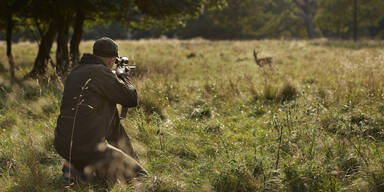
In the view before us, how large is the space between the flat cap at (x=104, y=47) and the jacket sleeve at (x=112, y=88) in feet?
0.68

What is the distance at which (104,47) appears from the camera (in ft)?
11.5

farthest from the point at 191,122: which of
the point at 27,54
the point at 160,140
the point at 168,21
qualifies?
the point at 27,54

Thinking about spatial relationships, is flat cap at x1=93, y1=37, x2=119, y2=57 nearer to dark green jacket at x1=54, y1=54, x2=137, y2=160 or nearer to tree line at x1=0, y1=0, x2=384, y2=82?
dark green jacket at x1=54, y1=54, x2=137, y2=160

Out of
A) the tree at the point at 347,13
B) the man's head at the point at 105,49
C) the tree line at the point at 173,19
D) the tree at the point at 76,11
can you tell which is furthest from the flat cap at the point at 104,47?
the tree at the point at 347,13

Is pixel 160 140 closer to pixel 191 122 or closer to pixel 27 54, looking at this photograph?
pixel 191 122

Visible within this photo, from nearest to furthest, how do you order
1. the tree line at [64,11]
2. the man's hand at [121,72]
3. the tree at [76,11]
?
the man's hand at [121,72], the tree at [76,11], the tree line at [64,11]

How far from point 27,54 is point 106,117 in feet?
64.8

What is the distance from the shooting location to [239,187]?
3.44 m

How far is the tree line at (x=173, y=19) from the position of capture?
12225mm

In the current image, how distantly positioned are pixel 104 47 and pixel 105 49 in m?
0.02

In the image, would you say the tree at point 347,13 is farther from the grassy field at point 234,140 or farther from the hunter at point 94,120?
the hunter at point 94,120

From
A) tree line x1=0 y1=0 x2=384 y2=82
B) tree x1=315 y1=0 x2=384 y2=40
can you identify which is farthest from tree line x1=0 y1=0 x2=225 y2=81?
tree x1=315 y1=0 x2=384 y2=40

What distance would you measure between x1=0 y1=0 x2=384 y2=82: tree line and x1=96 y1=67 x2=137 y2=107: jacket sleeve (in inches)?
172

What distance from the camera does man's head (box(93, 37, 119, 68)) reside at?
11.5 ft
